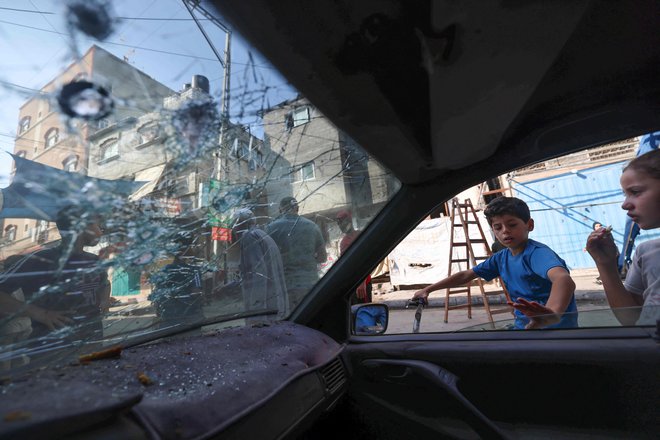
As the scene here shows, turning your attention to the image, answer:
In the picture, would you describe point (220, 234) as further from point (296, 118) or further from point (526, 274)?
point (526, 274)

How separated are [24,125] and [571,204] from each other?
815 cm

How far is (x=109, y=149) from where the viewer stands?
1.12m

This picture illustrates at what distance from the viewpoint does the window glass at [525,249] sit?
1.67 meters

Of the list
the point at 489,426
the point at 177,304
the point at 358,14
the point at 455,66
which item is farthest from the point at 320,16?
the point at 489,426

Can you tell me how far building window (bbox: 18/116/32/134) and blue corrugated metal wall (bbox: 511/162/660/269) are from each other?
18.8 feet

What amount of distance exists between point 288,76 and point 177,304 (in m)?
1.08

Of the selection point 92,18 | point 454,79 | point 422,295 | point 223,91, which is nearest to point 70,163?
point 92,18

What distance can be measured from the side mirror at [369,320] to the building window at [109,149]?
55.2 inches

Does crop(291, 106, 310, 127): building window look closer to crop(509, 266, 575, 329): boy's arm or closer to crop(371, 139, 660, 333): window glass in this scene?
crop(371, 139, 660, 333): window glass

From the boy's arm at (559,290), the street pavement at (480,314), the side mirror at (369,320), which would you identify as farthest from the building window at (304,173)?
the boy's arm at (559,290)

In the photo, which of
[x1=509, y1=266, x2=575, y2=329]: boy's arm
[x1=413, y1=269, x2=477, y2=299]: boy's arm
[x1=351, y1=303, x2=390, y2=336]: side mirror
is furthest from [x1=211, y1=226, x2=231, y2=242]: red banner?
[x1=509, y1=266, x2=575, y2=329]: boy's arm

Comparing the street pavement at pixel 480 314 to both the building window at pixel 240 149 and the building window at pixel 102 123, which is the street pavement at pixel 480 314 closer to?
the building window at pixel 240 149

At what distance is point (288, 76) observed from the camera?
3.87 ft

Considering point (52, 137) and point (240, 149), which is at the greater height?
point (240, 149)
